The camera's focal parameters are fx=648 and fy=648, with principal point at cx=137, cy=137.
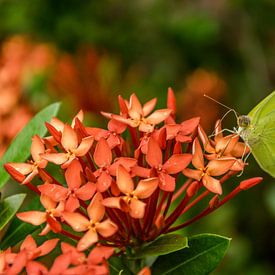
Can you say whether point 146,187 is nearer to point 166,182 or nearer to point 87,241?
point 166,182

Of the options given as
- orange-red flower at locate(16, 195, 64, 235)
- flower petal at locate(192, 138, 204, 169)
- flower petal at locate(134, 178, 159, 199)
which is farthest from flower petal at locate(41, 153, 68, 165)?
flower petal at locate(192, 138, 204, 169)

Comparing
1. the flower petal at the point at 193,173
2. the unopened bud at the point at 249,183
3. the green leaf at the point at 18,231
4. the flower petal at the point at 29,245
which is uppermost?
the flower petal at the point at 193,173

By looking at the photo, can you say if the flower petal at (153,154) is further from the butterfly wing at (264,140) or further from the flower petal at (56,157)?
the butterfly wing at (264,140)

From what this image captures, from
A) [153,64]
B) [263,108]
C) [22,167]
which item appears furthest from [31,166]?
[153,64]

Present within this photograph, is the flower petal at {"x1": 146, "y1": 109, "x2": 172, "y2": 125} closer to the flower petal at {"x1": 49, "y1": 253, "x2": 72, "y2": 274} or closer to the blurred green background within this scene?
the flower petal at {"x1": 49, "y1": 253, "x2": 72, "y2": 274}

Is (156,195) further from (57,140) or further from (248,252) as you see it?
(248,252)

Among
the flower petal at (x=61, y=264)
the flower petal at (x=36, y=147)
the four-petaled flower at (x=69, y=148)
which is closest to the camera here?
the flower petal at (x=61, y=264)

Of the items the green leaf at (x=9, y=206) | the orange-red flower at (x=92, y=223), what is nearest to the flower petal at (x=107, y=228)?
the orange-red flower at (x=92, y=223)
